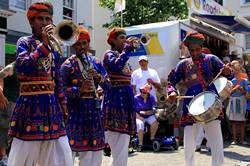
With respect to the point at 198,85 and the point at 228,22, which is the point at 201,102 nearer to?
the point at 198,85

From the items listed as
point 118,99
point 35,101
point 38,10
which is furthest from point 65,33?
point 118,99

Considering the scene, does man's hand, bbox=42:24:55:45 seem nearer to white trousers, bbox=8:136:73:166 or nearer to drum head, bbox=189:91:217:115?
white trousers, bbox=8:136:73:166

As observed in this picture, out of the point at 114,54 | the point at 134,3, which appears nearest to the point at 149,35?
the point at 114,54

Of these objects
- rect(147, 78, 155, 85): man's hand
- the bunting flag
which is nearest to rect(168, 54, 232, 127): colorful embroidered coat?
rect(147, 78, 155, 85): man's hand

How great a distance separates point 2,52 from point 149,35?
6.50 m

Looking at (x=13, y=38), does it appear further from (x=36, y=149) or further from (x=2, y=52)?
(x=36, y=149)

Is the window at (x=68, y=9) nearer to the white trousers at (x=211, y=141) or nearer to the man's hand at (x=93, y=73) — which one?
the white trousers at (x=211, y=141)

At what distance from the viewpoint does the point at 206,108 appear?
538 cm

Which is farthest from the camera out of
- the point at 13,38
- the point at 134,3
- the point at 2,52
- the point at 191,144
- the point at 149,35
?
the point at 134,3

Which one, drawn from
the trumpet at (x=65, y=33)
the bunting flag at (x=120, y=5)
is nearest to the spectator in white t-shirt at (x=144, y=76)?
the bunting flag at (x=120, y=5)

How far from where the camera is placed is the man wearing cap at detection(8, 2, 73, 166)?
12.0ft

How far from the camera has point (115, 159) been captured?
5344 millimetres

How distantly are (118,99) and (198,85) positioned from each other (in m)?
1.15

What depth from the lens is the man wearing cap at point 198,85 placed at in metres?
5.59
